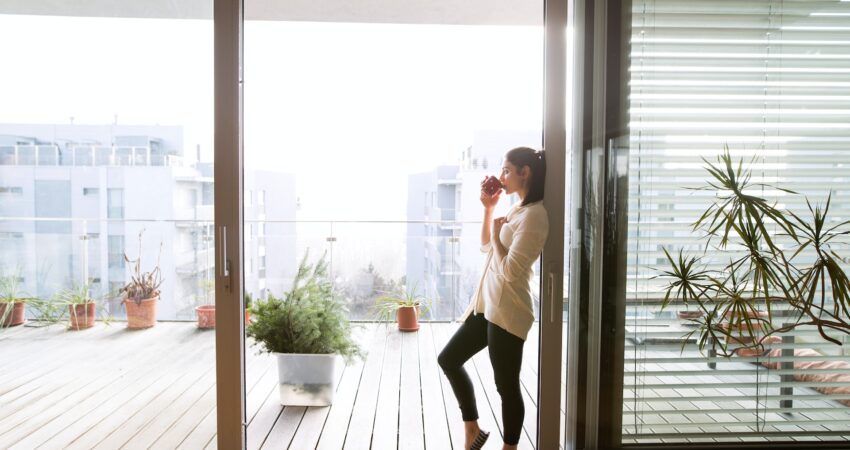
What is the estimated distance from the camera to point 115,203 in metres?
2.34

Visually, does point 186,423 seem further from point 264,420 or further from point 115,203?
point 115,203

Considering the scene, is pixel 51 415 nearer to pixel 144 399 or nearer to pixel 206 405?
pixel 144 399

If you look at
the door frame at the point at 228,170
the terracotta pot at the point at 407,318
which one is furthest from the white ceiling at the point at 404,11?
the terracotta pot at the point at 407,318

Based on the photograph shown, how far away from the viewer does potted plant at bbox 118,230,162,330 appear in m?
2.36

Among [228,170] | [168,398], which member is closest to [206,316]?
[168,398]

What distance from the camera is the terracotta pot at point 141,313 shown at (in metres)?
2.36

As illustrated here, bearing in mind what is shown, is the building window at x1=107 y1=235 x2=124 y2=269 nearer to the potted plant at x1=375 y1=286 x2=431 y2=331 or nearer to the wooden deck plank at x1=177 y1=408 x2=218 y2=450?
the wooden deck plank at x1=177 y1=408 x2=218 y2=450

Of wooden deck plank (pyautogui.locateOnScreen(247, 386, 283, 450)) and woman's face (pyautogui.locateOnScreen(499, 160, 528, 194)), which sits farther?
wooden deck plank (pyautogui.locateOnScreen(247, 386, 283, 450))

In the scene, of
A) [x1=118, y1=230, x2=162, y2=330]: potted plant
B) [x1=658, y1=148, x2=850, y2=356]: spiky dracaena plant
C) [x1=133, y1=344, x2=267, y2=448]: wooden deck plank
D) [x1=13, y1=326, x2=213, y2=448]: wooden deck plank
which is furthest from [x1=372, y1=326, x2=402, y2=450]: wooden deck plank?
[x1=658, y1=148, x2=850, y2=356]: spiky dracaena plant

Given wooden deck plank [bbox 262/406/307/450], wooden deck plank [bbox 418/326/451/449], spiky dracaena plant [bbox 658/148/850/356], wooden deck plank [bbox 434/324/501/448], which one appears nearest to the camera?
spiky dracaena plant [bbox 658/148/850/356]

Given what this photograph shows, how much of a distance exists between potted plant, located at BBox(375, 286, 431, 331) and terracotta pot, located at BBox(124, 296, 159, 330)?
3035 mm

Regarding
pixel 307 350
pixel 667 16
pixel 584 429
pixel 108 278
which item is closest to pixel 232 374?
pixel 108 278

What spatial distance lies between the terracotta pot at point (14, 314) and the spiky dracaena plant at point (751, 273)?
266 cm

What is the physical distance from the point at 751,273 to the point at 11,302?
3074 mm
